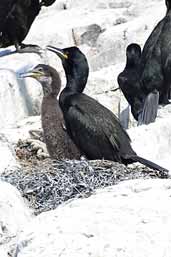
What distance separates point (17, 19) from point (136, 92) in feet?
7.39

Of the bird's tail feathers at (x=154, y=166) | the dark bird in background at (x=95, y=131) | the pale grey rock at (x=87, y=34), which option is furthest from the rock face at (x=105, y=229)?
the pale grey rock at (x=87, y=34)

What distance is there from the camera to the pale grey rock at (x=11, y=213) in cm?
458

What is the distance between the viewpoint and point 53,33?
13.2 metres

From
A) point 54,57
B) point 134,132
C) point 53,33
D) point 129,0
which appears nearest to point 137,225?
point 134,132

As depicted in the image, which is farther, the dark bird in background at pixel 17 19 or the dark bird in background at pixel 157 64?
the dark bird in background at pixel 17 19

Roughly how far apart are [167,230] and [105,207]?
0.37 metres

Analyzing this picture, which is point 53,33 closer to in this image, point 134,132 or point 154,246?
point 134,132

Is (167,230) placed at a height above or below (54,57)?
above

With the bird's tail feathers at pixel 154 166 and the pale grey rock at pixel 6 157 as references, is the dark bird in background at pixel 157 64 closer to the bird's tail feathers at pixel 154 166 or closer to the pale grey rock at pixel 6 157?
the pale grey rock at pixel 6 157

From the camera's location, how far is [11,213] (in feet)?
15.5

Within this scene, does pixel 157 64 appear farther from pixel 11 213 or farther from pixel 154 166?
pixel 11 213

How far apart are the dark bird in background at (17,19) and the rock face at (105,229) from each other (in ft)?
23.5

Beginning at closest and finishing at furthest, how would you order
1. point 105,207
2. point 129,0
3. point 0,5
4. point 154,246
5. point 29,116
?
point 154,246 → point 105,207 → point 29,116 → point 0,5 → point 129,0

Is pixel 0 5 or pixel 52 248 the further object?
pixel 0 5
